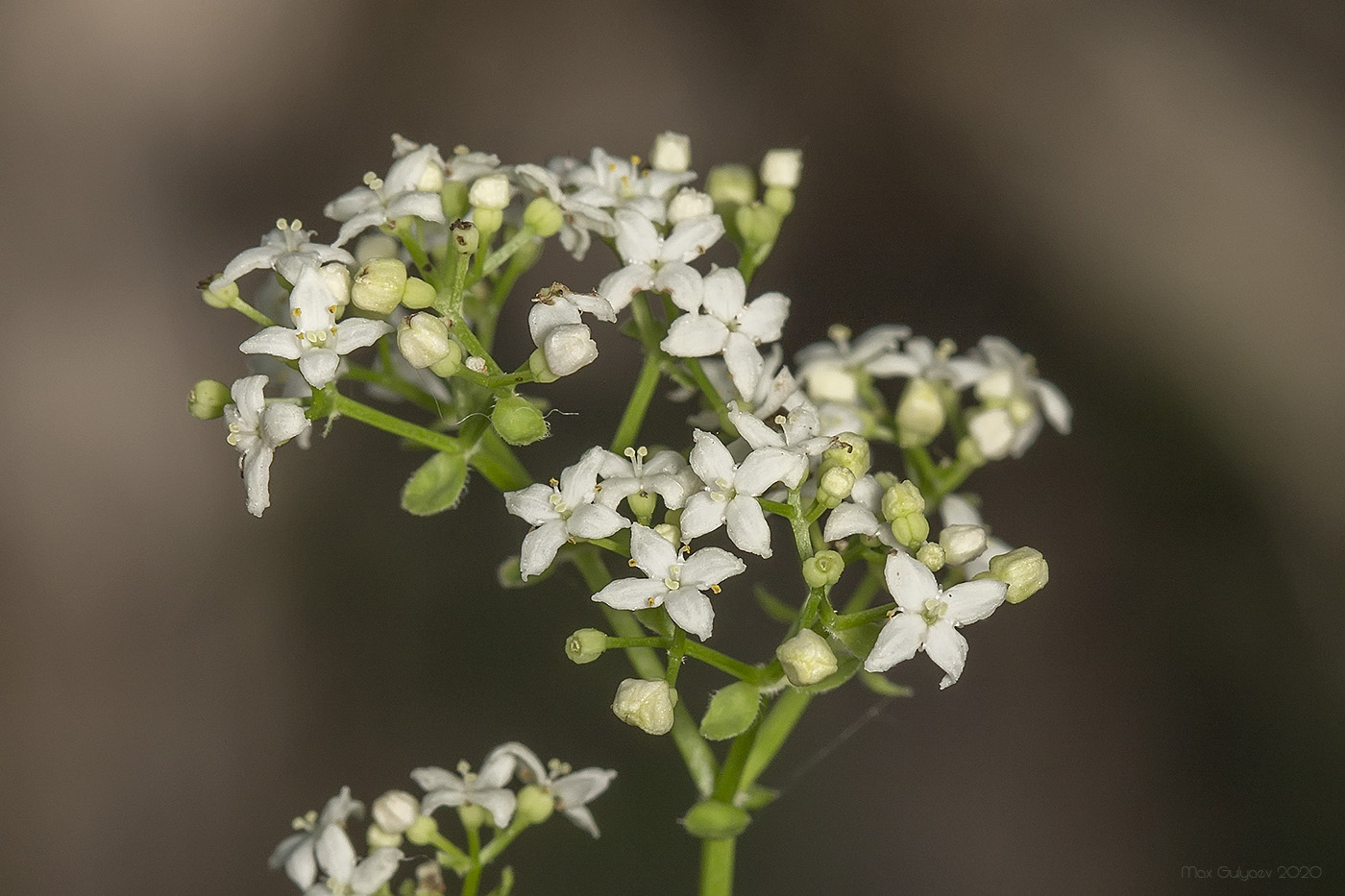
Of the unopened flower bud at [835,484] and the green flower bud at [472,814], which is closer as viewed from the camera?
the unopened flower bud at [835,484]

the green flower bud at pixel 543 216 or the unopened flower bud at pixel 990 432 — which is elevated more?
the green flower bud at pixel 543 216

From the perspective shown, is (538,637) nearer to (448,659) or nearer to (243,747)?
(448,659)

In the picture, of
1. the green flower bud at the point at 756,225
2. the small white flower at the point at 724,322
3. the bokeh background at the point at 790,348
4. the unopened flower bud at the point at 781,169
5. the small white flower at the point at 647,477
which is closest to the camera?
the small white flower at the point at 647,477

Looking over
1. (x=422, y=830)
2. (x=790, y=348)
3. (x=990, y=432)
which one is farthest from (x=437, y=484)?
(x=790, y=348)

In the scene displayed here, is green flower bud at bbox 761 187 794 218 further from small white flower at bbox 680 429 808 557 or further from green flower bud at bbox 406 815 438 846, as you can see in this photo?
green flower bud at bbox 406 815 438 846

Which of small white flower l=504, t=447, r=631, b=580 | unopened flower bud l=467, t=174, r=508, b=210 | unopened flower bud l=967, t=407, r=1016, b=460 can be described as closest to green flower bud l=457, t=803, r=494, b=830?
small white flower l=504, t=447, r=631, b=580

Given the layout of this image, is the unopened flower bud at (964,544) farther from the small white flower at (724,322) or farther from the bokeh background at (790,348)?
the bokeh background at (790,348)

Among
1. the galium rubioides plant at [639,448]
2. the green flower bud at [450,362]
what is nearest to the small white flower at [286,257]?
the galium rubioides plant at [639,448]
